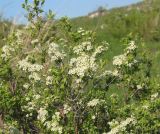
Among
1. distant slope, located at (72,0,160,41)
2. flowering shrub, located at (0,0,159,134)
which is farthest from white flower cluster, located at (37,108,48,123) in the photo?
distant slope, located at (72,0,160,41)

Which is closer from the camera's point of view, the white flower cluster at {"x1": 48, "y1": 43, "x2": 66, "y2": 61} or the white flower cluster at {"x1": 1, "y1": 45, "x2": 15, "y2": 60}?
the white flower cluster at {"x1": 48, "y1": 43, "x2": 66, "y2": 61}

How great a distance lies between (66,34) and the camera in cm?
930

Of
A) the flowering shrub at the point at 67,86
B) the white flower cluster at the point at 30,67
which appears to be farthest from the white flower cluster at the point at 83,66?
the white flower cluster at the point at 30,67

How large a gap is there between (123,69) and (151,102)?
678 millimetres

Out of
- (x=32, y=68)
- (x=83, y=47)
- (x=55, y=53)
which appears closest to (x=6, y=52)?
(x=32, y=68)

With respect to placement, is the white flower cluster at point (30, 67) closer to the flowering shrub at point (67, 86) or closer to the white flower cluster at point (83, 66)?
the flowering shrub at point (67, 86)

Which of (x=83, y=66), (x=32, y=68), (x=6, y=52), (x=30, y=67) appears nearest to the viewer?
(x=83, y=66)

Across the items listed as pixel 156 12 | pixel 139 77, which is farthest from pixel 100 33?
pixel 139 77

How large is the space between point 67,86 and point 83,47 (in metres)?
0.66

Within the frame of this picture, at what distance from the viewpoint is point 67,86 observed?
8.38 metres

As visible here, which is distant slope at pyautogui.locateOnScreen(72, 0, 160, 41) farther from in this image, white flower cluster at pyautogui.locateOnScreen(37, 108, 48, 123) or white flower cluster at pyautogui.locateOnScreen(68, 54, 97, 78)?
white flower cluster at pyautogui.locateOnScreen(68, 54, 97, 78)

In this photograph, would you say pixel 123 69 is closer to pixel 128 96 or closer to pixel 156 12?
pixel 128 96

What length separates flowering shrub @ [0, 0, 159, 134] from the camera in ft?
27.4

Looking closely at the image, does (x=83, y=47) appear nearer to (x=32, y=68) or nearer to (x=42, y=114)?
(x=32, y=68)
